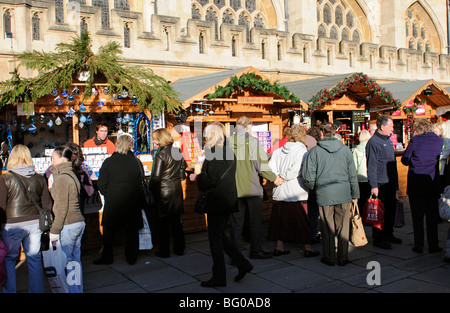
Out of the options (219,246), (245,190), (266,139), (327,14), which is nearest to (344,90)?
(266,139)

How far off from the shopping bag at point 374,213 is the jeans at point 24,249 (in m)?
Result: 4.17

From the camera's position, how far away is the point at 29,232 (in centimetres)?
435

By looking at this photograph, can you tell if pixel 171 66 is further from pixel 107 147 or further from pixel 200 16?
pixel 200 16

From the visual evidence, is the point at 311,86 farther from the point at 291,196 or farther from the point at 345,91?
the point at 291,196

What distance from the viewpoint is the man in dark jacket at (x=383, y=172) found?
20.4 ft

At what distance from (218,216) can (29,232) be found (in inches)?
72.9

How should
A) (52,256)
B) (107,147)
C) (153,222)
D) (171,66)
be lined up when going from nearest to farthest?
1. (52,256)
2. (153,222)
3. (107,147)
4. (171,66)

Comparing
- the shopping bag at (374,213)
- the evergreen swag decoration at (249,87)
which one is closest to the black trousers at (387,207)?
the shopping bag at (374,213)

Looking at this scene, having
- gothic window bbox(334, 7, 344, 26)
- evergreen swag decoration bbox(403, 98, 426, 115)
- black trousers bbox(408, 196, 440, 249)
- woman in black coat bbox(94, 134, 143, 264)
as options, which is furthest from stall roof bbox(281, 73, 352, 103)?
gothic window bbox(334, 7, 344, 26)

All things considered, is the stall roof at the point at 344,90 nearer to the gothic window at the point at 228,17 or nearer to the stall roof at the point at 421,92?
the stall roof at the point at 421,92

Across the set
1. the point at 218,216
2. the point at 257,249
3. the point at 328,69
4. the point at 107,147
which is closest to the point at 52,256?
the point at 218,216

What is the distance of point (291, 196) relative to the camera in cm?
599

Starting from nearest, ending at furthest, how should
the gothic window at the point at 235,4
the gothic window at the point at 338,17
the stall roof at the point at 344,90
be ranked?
the stall roof at the point at 344,90 < the gothic window at the point at 235,4 < the gothic window at the point at 338,17

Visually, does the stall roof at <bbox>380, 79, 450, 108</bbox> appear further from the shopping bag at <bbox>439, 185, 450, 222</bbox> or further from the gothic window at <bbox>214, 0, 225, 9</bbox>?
the shopping bag at <bbox>439, 185, 450, 222</bbox>
